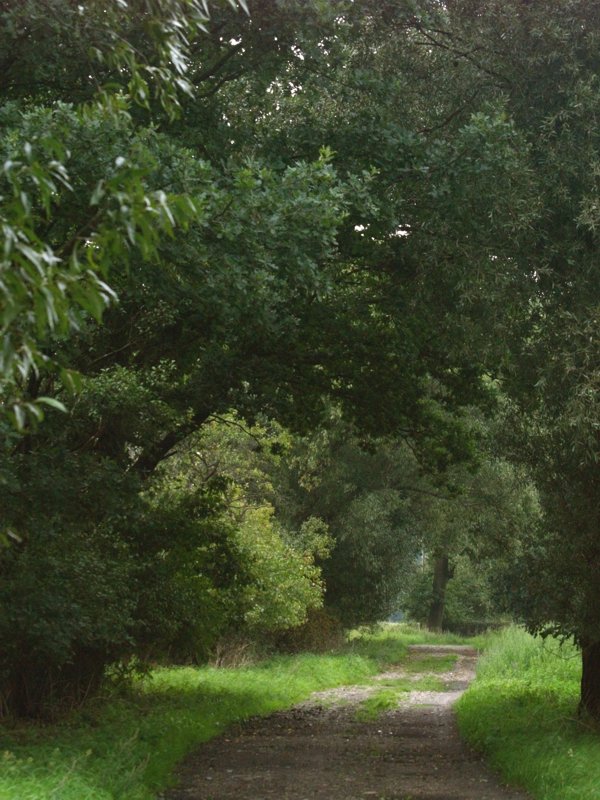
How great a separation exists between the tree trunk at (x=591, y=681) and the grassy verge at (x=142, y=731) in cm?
530

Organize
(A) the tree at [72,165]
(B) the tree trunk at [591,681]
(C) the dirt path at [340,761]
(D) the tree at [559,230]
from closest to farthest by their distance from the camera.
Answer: (A) the tree at [72,165] < (D) the tree at [559,230] < (C) the dirt path at [340,761] < (B) the tree trunk at [591,681]

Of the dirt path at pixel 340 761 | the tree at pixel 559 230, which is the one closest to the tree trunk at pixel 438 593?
the dirt path at pixel 340 761

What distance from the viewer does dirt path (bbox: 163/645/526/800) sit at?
37.3 feet

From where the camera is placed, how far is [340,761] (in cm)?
1375

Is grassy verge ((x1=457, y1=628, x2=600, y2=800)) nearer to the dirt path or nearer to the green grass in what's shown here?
the dirt path

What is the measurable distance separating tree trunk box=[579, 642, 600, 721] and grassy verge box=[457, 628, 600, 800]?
287mm

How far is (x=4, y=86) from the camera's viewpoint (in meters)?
11.7

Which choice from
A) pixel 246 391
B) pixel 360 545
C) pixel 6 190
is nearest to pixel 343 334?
pixel 246 391

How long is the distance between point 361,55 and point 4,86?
4.23 meters

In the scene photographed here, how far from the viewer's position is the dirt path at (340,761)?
11.4m

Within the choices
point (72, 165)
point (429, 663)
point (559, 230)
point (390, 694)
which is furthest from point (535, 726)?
point (429, 663)

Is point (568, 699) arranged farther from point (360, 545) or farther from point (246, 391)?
point (360, 545)

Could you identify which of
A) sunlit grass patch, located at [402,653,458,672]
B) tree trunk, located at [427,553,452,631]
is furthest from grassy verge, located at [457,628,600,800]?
Result: tree trunk, located at [427,553,452,631]

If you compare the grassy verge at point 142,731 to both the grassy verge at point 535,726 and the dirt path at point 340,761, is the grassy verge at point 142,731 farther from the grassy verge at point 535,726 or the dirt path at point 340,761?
the grassy verge at point 535,726
